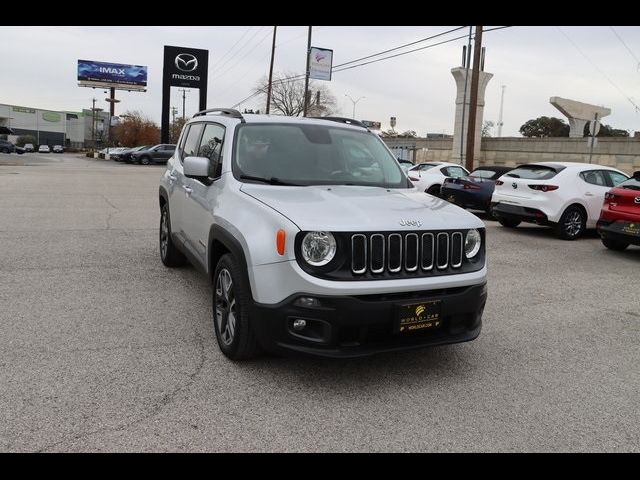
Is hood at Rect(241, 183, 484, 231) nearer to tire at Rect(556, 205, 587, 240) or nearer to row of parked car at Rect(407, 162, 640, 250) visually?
row of parked car at Rect(407, 162, 640, 250)

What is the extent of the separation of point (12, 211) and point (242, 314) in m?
9.66

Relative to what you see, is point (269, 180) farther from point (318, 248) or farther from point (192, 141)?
point (192, 141)

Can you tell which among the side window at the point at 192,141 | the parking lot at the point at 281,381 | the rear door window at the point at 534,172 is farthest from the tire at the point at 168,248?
the rear door window at the point at 534,172

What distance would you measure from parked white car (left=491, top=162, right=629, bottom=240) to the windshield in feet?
20.9

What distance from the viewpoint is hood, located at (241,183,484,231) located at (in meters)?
3.54

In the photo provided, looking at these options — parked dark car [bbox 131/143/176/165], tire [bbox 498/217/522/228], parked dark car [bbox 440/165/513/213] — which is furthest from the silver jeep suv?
parked dark car [bbox 131/143/176/165]

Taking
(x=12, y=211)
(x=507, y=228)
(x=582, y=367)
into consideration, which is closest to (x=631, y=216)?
(x=507, y=228)

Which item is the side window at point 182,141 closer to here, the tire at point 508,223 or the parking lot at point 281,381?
the parking lot at point 281,381

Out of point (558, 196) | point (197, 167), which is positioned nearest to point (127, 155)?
point (558, 196)

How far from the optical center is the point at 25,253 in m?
7.45

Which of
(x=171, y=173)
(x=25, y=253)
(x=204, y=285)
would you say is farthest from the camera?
(x=25, y=253)

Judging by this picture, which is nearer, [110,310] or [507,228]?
[110,310]
